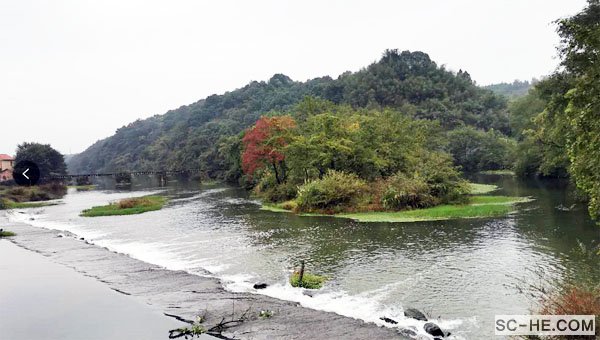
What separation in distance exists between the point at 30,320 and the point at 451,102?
148652mm

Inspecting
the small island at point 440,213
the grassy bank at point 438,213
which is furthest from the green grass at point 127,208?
the grassy bank at point 438,213

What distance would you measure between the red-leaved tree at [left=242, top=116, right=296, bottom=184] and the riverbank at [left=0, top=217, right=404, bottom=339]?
31.6 meters

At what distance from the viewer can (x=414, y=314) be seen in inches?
659

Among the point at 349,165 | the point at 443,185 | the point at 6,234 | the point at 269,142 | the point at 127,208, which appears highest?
the point at 269,142

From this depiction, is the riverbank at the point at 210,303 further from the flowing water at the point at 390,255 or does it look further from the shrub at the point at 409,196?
the shrub at the point at 409,196

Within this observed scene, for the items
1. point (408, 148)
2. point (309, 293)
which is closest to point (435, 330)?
point (309, 293)

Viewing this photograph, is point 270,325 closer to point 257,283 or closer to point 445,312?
point 257,283

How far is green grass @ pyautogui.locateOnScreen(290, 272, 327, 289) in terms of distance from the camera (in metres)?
21.4

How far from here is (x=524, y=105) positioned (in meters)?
82.3

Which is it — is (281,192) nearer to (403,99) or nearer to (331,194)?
(331,194)

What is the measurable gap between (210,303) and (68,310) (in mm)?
6610

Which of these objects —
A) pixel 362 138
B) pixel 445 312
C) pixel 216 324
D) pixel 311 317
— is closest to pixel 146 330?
pixel 216 324

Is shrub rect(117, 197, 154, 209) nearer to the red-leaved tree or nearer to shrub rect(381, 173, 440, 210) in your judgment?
the red-leaved tree

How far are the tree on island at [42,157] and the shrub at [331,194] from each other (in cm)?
→ 10400
